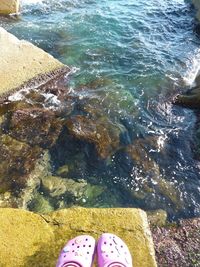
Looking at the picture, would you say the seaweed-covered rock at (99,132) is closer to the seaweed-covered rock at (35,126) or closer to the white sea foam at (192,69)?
the seaweed-covered rock at (35,126)

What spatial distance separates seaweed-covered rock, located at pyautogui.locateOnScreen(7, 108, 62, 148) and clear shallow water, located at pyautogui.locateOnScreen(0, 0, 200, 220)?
0.48m

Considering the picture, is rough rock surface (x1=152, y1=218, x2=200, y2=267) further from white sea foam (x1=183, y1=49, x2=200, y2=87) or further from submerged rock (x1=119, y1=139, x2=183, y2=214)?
white sea foam (x1=183, y1=49, x2=200, y2=87)

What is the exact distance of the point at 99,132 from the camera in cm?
697

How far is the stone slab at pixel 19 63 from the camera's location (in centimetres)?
777

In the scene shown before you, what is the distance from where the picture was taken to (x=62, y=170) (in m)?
6.26

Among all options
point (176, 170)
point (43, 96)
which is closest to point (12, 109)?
point (43, 96)

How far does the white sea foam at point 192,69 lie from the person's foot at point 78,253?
5.73m

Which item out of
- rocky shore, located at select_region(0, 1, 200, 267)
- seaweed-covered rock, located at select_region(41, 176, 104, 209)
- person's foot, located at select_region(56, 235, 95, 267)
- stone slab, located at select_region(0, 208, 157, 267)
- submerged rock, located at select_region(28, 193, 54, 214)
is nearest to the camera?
person's foot, located at select_region(56, 235, 95, 267)

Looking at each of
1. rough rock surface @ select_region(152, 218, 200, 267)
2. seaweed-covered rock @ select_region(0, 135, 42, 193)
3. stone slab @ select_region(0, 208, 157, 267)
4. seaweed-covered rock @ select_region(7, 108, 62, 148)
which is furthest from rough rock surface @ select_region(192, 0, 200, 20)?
stone slab @ select_region(0, 208, 157, 267)

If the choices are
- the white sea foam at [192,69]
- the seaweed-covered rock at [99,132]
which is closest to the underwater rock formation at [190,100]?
the white sea foam at [192,69]

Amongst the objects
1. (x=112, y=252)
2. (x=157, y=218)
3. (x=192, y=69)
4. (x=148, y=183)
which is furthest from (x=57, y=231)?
(x=192, y=69)

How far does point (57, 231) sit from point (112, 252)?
783 millimetres

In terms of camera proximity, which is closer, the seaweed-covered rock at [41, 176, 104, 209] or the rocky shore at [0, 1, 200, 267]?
the rocky shore at [0, 1, 200, 267]

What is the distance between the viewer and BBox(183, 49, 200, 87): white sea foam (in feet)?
29.0
